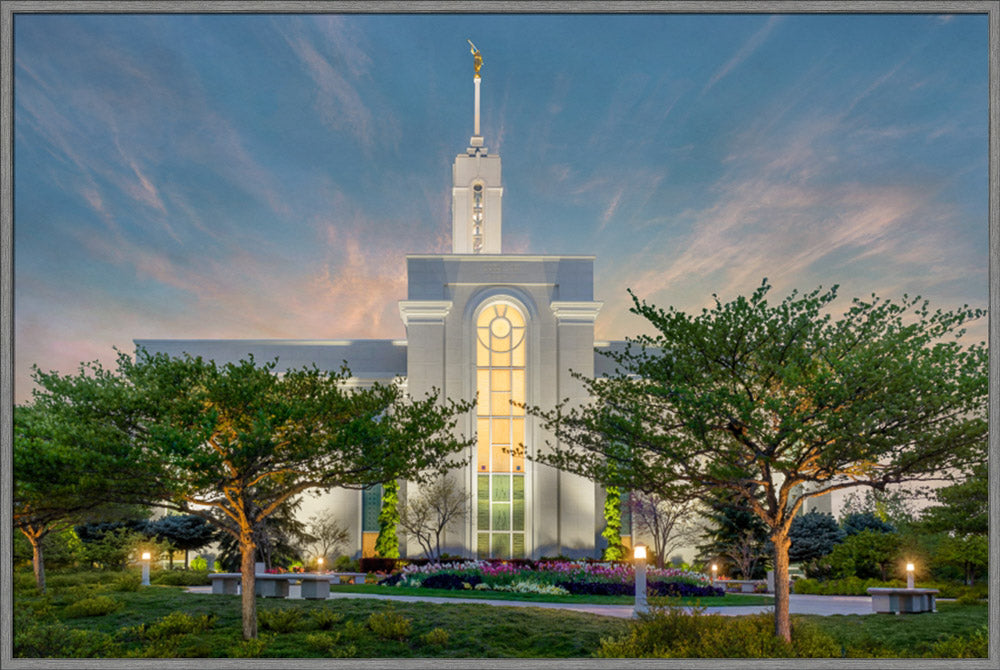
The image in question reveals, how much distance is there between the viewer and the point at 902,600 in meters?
19.2

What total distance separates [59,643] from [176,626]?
6.52 ft

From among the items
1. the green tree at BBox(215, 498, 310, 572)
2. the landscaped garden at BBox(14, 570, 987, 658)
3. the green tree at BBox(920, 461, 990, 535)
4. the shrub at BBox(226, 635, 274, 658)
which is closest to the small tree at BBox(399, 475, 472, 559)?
the green tree at BBox(215, 498, 310, 572)

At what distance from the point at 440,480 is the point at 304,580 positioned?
1340 centimetres

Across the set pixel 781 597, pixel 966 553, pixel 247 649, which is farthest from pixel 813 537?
pixel 247 649

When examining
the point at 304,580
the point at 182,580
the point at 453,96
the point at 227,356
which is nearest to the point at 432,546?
the point at 182,580

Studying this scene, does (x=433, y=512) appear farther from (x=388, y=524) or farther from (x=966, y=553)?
(x=966, y=553)

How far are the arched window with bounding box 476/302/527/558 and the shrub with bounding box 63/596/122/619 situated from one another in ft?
60.2

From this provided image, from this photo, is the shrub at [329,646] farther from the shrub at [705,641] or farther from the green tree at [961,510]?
the green tree at [961,510]

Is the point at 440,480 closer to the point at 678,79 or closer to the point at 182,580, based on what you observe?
the point at 182,580

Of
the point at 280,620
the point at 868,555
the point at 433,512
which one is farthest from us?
the point at 433,512

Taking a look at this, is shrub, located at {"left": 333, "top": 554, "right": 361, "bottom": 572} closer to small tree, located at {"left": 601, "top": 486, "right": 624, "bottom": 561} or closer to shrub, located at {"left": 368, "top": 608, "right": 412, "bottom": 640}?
small tree, located at {"left": 601, "top": 486, "right": 624, "bottom": 561}

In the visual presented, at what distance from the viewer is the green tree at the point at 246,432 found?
1253 cm

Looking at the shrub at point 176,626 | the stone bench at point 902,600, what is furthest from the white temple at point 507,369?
the shrub at point 176,626

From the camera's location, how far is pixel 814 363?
13023 millimetres
